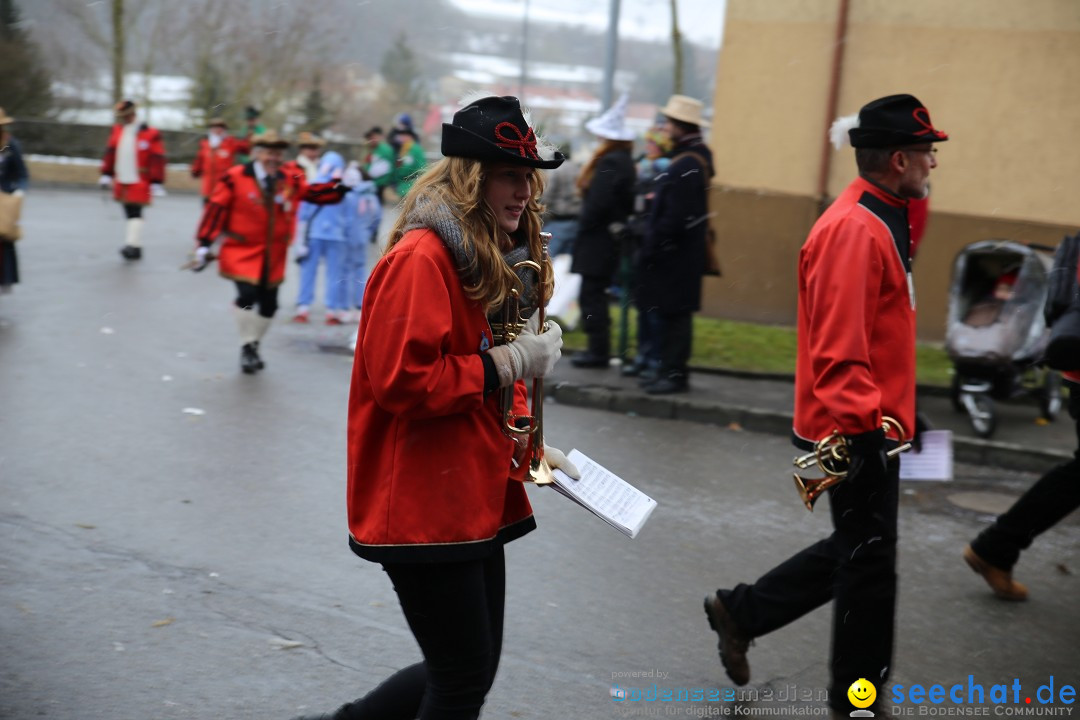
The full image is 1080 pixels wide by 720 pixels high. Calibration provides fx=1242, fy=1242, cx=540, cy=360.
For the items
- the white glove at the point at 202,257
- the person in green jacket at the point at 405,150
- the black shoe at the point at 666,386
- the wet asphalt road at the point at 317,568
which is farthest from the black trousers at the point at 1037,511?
the person in green jacket at the point at 405,150

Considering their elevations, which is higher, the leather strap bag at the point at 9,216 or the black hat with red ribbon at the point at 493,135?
the black hat with red ribbon at the point at 493,135

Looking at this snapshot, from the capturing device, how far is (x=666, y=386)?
9.60m

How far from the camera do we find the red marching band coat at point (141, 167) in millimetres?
16625

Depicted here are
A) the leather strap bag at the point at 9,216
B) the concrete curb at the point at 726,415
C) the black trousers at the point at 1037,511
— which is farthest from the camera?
the leather strap bag at the point at 9,216

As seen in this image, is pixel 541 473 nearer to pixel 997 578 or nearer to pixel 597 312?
pixel 997 578

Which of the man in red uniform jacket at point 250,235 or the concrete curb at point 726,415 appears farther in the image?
the man in red uniform jacket at point 250,235

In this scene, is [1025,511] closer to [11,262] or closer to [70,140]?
[11,262]

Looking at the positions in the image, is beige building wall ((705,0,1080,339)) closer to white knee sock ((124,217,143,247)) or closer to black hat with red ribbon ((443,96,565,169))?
white knee sock ((124,217,143,247))

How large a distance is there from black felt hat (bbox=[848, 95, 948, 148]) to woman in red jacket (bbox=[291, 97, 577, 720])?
1.46 meters

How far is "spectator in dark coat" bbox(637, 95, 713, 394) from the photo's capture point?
30.8 feet

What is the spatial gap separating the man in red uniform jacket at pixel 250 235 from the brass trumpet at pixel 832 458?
262 inches

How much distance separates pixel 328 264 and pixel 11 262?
10.00ft

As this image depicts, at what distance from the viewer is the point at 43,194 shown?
85.2ft

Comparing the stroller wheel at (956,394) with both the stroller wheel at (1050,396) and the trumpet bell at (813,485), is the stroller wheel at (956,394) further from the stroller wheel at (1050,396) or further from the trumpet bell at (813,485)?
the trumpet bell at (813,485)
